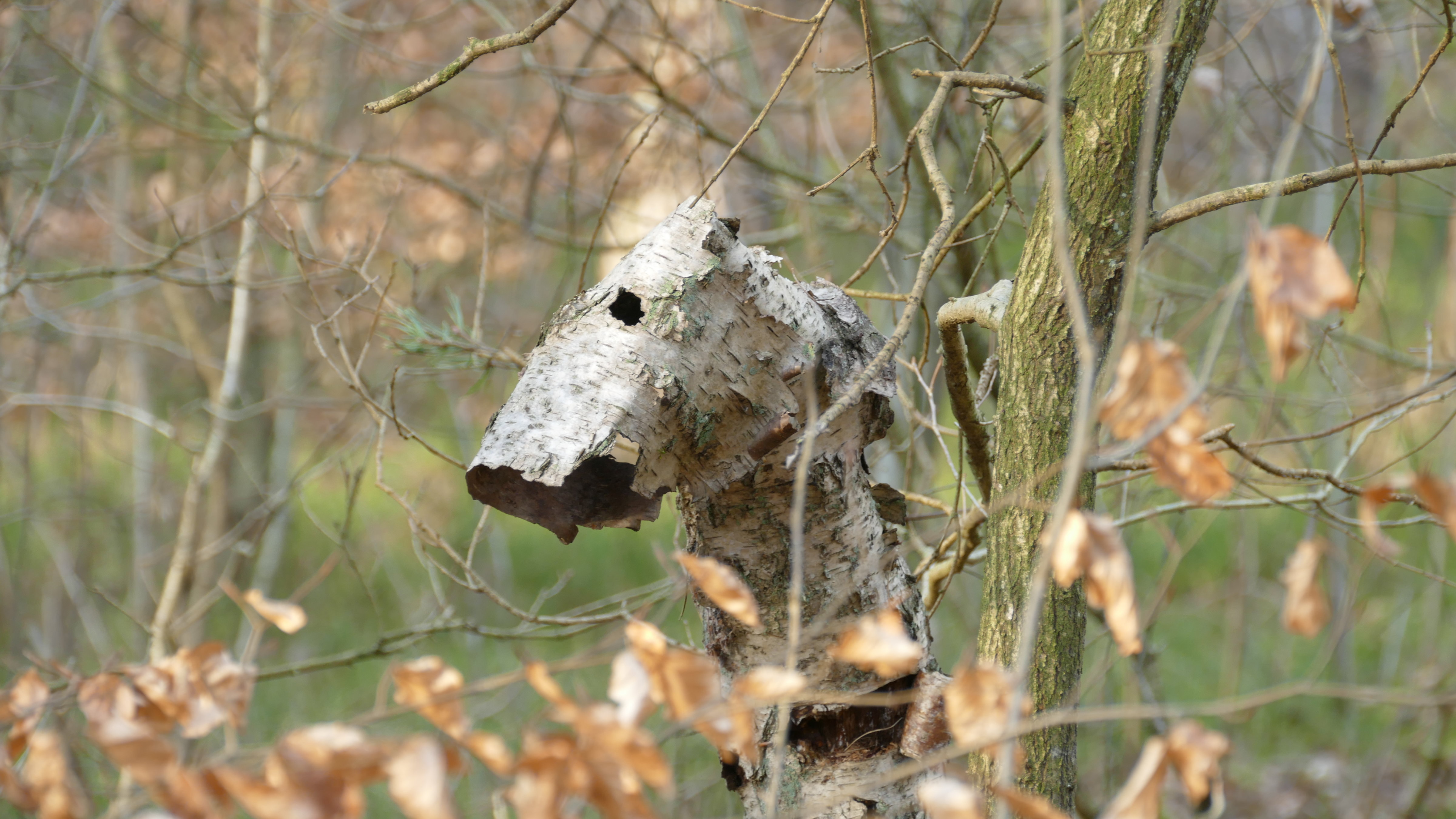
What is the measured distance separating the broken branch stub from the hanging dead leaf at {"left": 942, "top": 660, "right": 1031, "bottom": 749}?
1.38 ft

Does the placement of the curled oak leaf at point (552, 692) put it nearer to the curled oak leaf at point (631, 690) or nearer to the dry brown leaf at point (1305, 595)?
the curled oak leaf at point (631, 690)

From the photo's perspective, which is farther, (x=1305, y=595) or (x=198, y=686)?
(x=198, y=686)

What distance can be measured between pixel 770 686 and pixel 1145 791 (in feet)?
1.03

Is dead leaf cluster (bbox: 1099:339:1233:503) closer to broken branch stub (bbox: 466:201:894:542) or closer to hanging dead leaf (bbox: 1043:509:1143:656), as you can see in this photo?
hanging dead leaf (bbox: 1043:509:1143:656)

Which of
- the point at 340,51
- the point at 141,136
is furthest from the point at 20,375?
the point at 340,51

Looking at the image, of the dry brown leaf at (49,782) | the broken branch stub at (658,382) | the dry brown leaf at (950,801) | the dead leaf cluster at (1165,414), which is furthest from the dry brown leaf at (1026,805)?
the dry brown leaf at (49,782)

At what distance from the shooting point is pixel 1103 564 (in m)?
0.84

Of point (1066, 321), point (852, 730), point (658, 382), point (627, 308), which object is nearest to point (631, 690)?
point (658, 382)

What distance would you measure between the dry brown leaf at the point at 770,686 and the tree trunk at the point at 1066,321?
0.49 meters

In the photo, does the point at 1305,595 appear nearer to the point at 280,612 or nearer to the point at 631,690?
the point at 631,690

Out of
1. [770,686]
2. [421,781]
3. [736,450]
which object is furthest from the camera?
[736,450]

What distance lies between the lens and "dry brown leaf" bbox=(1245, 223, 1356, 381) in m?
0.74

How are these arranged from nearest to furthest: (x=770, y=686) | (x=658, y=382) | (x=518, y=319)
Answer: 1. (x=770, y=686)
2. (x=658, y=382)
3. (x=518, y=319)

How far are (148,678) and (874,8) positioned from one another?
2486mm
